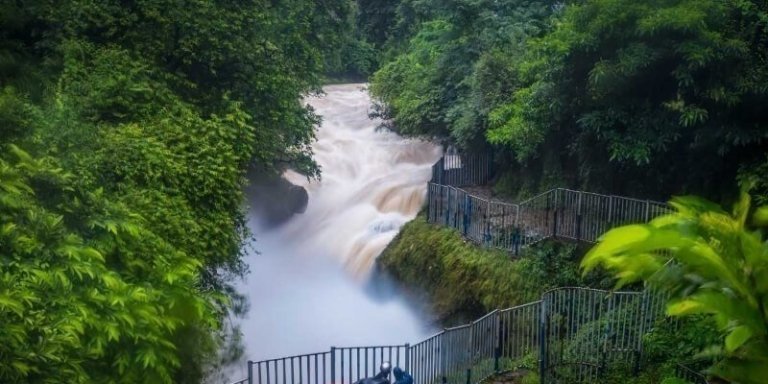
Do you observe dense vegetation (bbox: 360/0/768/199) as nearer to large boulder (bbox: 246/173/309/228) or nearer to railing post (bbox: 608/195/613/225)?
railing post (bbox: 608/195/613/225)

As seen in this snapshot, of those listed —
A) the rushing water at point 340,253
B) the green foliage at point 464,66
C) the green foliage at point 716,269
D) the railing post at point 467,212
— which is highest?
the green foliage at point 464,66

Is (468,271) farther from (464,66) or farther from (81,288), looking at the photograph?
(81,288)

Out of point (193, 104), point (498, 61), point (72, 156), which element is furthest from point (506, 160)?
point (72, 156)

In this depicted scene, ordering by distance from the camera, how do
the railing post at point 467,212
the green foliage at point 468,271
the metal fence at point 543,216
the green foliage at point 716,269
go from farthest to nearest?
1. the railing post at point 467,212
2. the green foliage at point 468,271
3. the metal fence at point 543,216
4. the green foliage at point 716,269

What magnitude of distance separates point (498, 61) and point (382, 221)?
194 inches

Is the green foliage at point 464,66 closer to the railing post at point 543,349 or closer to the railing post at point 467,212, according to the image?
the railing post at point 467,212

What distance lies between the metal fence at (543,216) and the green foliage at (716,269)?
7530 millimetres

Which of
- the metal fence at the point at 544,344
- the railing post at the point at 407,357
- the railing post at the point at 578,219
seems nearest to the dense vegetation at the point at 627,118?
the metal fence at the point at 544,344

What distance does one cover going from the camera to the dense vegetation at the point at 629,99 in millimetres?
10859

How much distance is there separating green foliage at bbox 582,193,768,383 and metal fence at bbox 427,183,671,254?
7.53 meters

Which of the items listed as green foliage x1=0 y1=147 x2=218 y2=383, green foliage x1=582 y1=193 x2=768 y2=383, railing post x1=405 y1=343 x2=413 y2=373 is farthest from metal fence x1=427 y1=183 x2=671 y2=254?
green foliage x1=582 y1=193 x2=768 y2=383

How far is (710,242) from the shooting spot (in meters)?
4.25

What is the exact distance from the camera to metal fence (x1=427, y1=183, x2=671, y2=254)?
40.7 ft

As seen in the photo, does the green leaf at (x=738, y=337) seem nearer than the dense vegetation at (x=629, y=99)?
Yes
